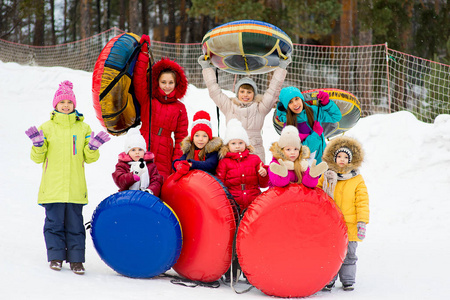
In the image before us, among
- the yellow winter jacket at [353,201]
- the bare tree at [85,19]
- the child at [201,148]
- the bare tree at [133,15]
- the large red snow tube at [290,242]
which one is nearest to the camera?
the large red snow tube at [290,242]

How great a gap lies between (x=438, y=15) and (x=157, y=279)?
1552 centimetres

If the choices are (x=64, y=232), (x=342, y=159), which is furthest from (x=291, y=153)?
(x=64, y=232)

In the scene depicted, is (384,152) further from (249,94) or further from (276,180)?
(276,180)

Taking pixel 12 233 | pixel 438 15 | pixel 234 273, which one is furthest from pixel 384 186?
pixel 438 15

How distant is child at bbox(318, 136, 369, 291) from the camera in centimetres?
407

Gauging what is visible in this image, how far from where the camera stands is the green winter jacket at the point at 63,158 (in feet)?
13.1

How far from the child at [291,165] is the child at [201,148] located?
59cm

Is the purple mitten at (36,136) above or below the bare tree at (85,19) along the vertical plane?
below

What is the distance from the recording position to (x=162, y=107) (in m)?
4.81

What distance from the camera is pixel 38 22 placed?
2723cm

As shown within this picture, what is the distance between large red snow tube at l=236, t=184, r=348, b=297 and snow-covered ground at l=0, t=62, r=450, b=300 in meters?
0.22

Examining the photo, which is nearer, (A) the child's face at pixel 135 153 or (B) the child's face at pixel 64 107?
(B) the child's face at pixel 64 107

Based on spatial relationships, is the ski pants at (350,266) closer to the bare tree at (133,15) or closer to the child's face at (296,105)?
the child's face at (296,105)

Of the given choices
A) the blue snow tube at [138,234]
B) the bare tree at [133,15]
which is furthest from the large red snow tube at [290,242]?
the bare tree at [133,15]
